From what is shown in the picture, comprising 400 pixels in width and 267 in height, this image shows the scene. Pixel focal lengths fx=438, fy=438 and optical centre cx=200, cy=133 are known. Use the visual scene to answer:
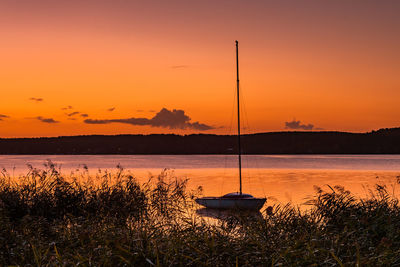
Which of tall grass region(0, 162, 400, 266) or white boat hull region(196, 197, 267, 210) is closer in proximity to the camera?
tall grass region(0, 162, 400, 266)

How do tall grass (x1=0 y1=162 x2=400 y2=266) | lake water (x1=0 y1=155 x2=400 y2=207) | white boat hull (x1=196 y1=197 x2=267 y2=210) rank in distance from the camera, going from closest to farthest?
tall grass (x1=0 y1=162 x2=400 y2=266)
white boat hull (x1=196 y1=197 x2=267 y2=210)
lake water (x1=0 y1=155 x2=400 y2=207)

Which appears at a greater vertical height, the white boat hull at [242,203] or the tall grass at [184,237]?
the tall grass at [184,237]

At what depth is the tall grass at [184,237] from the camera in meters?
8.77

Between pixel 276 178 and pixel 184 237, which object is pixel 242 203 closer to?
pixel 184 237

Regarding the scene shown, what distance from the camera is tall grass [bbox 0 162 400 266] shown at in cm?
877

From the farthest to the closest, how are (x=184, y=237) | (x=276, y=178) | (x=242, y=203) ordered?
1. (x=276, y=178)
2. (x=242, y=203)
3. (x=184, y=237)

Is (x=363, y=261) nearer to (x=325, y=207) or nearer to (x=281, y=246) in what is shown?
(x=281, y=246)

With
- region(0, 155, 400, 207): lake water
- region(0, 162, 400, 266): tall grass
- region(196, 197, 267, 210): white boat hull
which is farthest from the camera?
region(0, 155, 400, 207): lake water

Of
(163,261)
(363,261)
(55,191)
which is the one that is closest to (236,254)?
(163,261)

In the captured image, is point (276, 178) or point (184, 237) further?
point (276, 178)

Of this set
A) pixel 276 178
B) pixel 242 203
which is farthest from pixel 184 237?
pixel 276 178

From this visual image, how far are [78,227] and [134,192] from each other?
22.2ft

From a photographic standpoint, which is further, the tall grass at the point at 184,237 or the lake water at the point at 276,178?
the lake water at the point at 276,178

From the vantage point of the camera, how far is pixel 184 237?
405 inches
